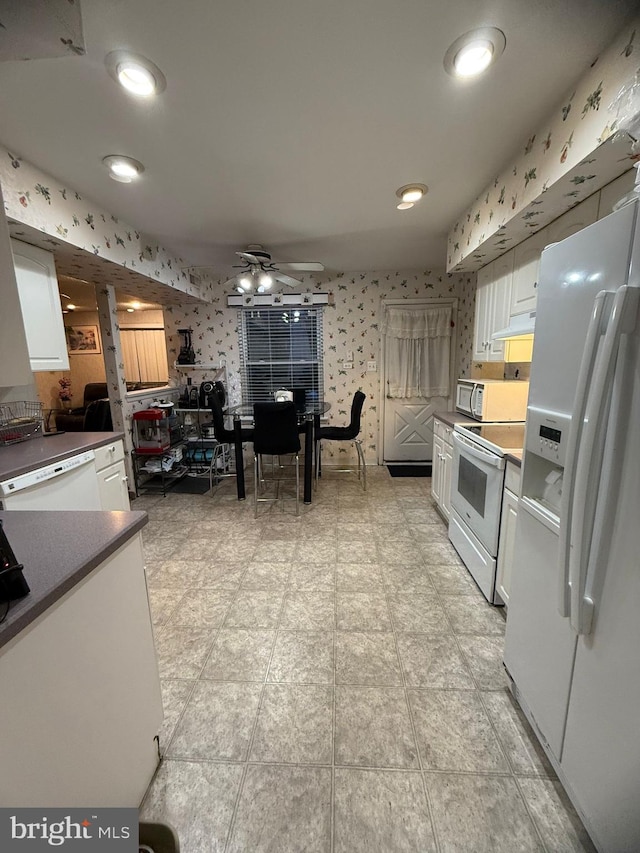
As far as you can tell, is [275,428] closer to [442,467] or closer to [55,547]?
[442,467]

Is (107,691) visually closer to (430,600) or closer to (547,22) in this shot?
(430,600)

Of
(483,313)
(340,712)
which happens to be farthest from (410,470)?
(340,712)

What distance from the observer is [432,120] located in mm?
1488

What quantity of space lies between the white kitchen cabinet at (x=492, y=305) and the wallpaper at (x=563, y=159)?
8.1 inches

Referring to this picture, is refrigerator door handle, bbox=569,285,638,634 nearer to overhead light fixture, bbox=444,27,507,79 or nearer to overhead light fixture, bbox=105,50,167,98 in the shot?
overhead light fixture, bbox=444,27,507,79

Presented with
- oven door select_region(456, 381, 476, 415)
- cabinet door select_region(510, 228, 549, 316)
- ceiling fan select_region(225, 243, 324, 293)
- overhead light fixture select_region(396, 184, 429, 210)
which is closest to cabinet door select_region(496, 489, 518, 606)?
oven door select_region(456, 381, 476, 415)

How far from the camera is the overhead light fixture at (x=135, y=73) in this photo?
1.16 meters

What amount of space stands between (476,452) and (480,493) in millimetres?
242

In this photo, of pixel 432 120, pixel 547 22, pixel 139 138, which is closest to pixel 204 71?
pixel 139 138

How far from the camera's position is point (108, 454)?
91.4 inches

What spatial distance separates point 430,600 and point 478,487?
0.72 meters

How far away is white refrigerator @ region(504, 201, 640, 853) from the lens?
788 millimetres

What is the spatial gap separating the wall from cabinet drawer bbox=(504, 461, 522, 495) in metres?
2.47

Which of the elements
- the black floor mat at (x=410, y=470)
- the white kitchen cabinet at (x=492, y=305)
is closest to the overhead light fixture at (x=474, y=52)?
the white kitchen cabinet at (x=492, y=305)
